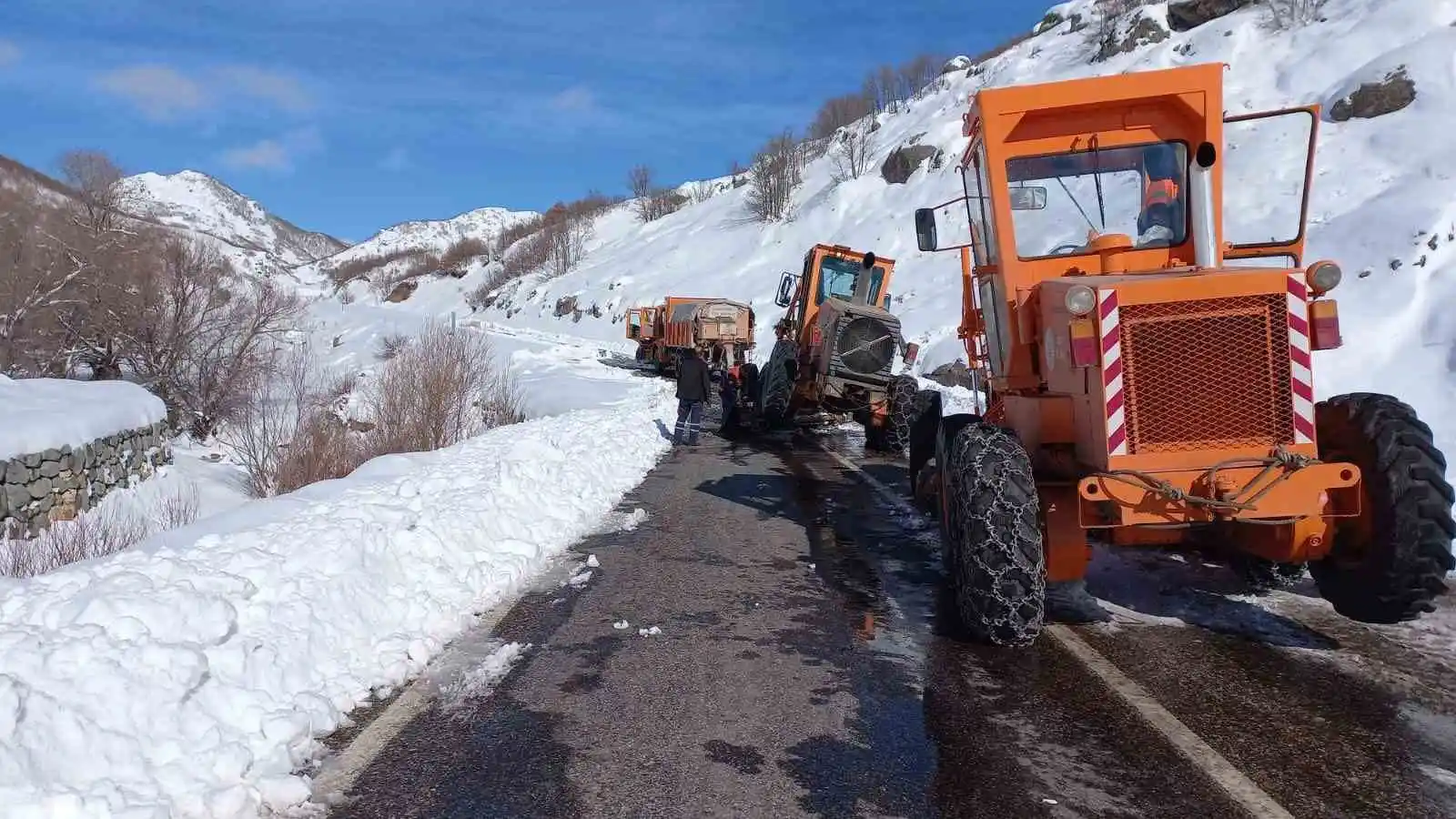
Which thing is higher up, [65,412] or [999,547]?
[65,412]

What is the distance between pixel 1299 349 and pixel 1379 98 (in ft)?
81.4

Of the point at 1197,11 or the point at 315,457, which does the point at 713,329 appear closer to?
the point at 315,457

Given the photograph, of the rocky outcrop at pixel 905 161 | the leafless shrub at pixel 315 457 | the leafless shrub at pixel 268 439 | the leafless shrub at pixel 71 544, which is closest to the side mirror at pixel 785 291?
the leafless shrub at pixel 315 457

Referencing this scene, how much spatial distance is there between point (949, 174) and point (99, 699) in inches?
1717

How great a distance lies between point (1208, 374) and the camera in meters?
4.69

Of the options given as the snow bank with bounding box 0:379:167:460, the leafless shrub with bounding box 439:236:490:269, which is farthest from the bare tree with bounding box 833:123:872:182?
the leafless shrub with bounding box 439:236:490:269

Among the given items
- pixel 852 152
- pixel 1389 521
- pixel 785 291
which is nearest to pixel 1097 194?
pixel 1389 521

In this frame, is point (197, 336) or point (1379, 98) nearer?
point (1379, 98)

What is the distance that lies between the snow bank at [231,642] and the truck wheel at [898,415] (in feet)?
23.1

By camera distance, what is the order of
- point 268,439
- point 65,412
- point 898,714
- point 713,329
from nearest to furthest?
point 898,714 → point 65,412 → point 268,439 → point 713,329

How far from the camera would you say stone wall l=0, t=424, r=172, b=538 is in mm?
10391

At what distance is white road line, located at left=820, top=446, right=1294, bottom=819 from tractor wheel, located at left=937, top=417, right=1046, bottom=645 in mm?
329

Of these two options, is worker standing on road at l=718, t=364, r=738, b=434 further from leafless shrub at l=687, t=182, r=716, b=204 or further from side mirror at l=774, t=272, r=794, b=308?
leafless shrub at l=687, t=182, r=716, b=204

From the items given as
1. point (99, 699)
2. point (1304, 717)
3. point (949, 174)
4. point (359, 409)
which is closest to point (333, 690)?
point (99, 699)
